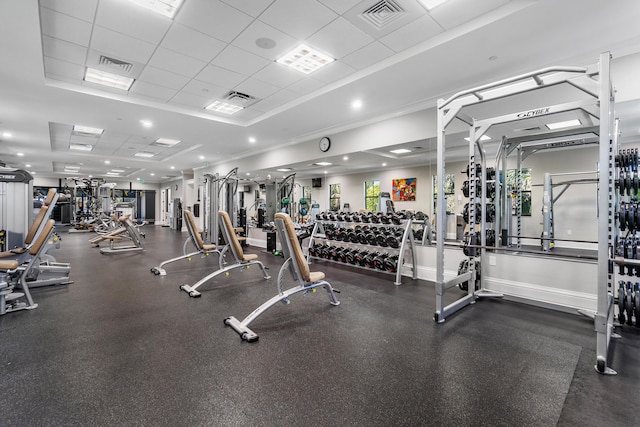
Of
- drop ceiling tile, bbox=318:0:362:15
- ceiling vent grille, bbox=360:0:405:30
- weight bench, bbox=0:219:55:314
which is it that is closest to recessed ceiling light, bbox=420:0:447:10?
ceiling vent grille, bbox=360:0:405:30

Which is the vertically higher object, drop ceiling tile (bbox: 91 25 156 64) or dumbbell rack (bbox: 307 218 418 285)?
drop ceiling tile (bbox: 91 25 156 64)

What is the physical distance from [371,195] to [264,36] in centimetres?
359

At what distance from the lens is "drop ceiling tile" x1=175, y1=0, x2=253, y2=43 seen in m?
2.56

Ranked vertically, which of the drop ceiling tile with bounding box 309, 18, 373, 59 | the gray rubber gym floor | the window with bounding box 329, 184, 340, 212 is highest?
the drop ceiling tile with bounding box 309, 18, 373, 59

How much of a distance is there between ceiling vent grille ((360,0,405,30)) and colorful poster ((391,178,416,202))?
300cm

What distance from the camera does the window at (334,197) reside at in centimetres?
634

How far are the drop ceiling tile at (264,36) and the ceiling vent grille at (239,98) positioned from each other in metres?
1.30

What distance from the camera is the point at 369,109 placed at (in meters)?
4.75

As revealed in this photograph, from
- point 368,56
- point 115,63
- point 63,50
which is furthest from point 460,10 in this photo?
point 63,50

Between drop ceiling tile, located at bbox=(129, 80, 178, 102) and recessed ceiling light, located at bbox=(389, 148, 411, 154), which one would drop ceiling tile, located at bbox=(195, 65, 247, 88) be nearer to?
drop ceiling tile, located at bbox=(129, 80, 178, 102)

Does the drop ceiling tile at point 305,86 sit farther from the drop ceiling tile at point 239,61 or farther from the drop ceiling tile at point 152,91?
the drop ceiling tile at point 152,91

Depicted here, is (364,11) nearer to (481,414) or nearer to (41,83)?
(481,414)

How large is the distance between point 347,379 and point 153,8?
339 centimetres

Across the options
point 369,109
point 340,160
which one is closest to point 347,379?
point 369,109
